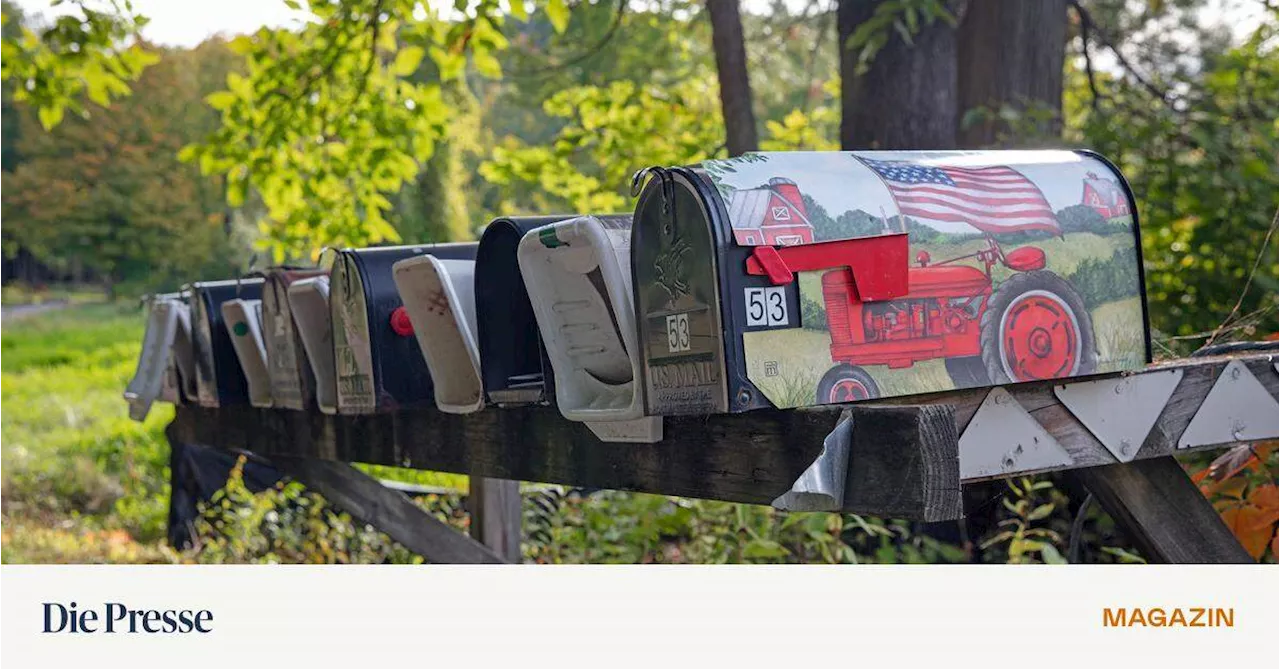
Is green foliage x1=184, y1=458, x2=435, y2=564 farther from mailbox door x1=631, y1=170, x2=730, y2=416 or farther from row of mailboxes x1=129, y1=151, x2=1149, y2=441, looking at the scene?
mailbox door x1=631, y1=170, x2=730, y2=416

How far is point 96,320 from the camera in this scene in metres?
21.2

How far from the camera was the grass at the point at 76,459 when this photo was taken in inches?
268

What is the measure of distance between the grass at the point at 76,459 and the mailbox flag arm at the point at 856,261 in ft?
15.5

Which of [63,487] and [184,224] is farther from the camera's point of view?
[184,224]

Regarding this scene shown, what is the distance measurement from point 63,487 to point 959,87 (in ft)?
Result: 21.3

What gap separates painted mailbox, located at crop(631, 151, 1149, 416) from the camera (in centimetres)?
174

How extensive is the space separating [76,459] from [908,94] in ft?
22.9

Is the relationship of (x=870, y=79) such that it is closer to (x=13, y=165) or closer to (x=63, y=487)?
(x=63, y=487)

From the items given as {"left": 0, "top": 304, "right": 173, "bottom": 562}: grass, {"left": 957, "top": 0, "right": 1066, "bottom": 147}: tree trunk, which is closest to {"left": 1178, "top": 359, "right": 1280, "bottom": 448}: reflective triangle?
{"left": 957, "top": 0, "right": 1066, "bottom": 147}: tree trunk

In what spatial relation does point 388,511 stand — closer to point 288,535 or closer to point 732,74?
point 288,535

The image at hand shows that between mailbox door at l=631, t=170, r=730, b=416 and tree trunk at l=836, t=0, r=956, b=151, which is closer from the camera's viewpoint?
mailbox door at l=631, t=170, r=730, b=416

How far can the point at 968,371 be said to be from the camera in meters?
1.86

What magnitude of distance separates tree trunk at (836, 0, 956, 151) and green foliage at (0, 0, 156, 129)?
2.96m

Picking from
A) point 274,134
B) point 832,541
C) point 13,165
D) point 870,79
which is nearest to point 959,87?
point 870,79
